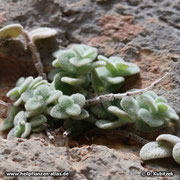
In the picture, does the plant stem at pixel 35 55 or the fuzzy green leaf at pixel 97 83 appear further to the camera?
the plant stem at pixel 35 55

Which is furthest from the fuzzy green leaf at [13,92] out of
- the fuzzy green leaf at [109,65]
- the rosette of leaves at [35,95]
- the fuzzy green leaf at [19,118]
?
the fuzzy green leaf at [109,65]

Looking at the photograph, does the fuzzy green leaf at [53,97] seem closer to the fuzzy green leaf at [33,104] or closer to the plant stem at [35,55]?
the fuzzy green leaf at [33,104]


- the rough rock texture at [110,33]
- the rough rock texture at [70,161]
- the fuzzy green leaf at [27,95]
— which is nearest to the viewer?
the rough rock texture at [70,161]

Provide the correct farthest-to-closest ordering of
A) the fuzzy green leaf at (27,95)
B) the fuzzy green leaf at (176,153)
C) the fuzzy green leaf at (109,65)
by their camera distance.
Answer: the fuzzy green leaf at (109,65) < the fuzzy green leaf at (27,95) < the fuzzy green leaf at (176,153)

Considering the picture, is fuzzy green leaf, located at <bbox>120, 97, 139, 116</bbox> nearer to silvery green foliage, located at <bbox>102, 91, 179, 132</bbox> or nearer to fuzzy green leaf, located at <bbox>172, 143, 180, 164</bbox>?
silvery green foliage, located at <bbox>102, 91, 179, 132</bbox>

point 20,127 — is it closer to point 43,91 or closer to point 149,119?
point 43,91

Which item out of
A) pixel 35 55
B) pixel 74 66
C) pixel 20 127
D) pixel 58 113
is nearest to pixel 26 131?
pixel 20 127

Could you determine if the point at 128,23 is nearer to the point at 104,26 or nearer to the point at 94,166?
the point at 104,26
